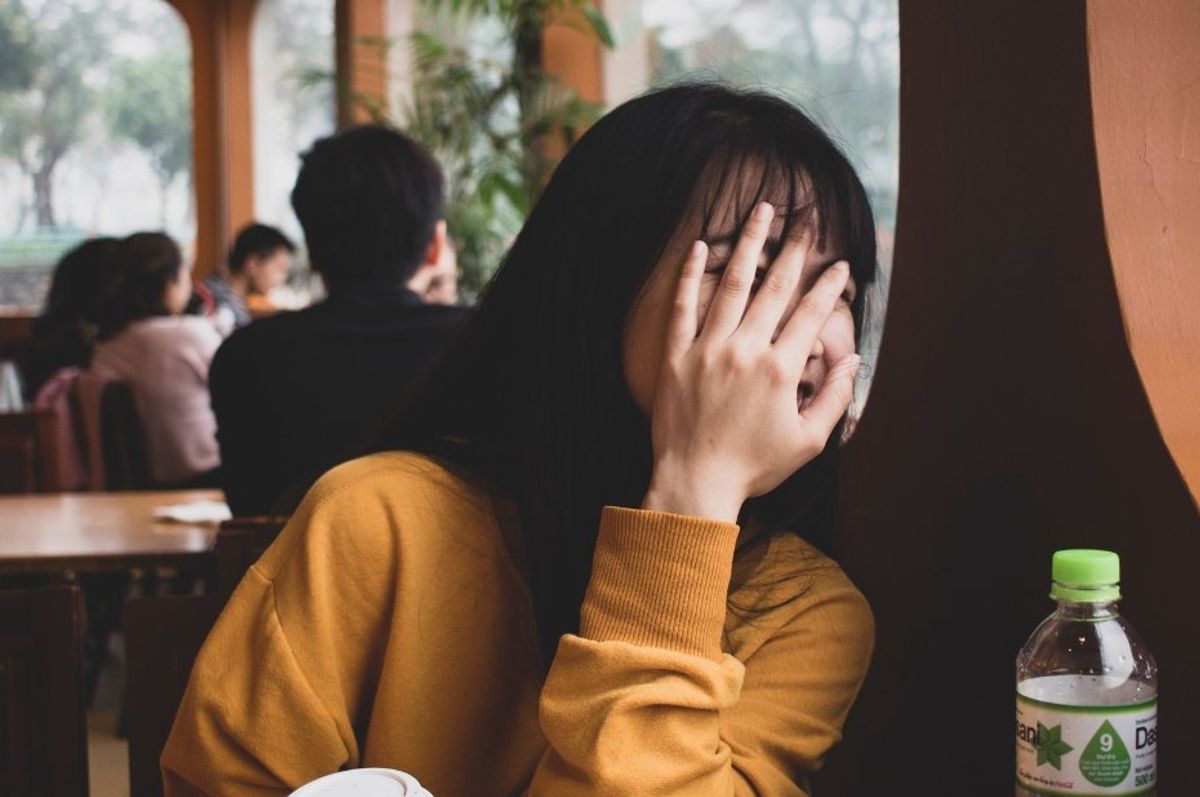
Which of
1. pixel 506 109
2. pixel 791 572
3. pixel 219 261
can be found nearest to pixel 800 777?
pixel 791 572

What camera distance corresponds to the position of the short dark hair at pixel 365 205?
108 inches

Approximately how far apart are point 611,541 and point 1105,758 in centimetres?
35

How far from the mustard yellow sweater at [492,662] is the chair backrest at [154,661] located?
33 cm

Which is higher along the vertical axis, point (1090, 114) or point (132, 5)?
point (132, 5)

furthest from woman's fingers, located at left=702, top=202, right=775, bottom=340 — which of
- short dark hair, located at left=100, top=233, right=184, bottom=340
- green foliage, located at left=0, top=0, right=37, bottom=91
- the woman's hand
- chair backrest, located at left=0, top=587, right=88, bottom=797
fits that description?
green foliage, located at left=0, top=0, right=37, bottom=91

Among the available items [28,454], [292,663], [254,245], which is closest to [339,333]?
[28,454]

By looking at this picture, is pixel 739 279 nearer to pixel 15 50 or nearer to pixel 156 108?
pixel 156 108

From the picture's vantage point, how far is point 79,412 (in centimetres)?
423

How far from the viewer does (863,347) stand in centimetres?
121

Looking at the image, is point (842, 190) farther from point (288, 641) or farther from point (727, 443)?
point (288, 641)

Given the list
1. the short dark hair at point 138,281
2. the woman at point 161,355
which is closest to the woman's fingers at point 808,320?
the woman at point 161,355

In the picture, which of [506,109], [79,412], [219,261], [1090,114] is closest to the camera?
[1090,114]

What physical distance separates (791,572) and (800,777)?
0.16 meters

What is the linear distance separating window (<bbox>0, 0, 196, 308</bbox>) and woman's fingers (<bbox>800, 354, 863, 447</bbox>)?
10422mm
